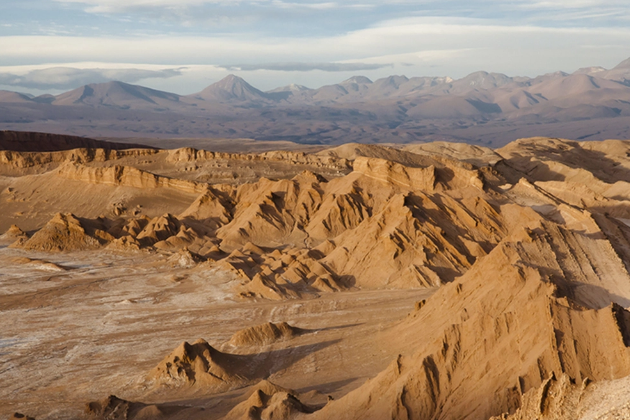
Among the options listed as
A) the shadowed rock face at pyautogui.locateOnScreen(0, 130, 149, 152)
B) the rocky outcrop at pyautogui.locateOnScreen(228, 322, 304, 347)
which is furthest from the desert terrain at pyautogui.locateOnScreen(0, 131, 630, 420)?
the shadowed rock face at pyautogui.locateOnScreen(0, 130, 149, 152)

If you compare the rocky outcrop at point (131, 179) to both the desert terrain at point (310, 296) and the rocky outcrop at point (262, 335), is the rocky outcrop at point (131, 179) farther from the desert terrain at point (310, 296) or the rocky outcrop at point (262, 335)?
the rocky outcrop at point (262, 335)

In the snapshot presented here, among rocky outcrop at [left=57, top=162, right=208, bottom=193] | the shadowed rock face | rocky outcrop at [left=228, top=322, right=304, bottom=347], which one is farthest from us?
the shadowed rock face

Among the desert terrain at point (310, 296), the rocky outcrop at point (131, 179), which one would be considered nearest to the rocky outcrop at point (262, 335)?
the desert terrain at point (310, 296)

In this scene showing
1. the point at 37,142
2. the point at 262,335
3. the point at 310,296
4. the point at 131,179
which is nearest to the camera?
the point at 262,335

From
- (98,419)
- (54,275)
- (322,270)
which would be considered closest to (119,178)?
(54,275)

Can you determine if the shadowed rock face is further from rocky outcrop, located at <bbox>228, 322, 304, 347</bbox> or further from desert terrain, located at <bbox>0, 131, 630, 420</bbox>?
rocky outcrop, located at <bbox>228, 322, 304, 347</bbox>

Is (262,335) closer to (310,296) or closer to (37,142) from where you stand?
(310,296)

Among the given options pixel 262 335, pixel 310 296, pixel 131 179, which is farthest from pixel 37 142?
pixel 262 335

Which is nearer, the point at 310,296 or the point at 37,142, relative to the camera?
the point at 310,296

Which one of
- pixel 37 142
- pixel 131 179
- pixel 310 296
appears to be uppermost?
pixel 131 179
